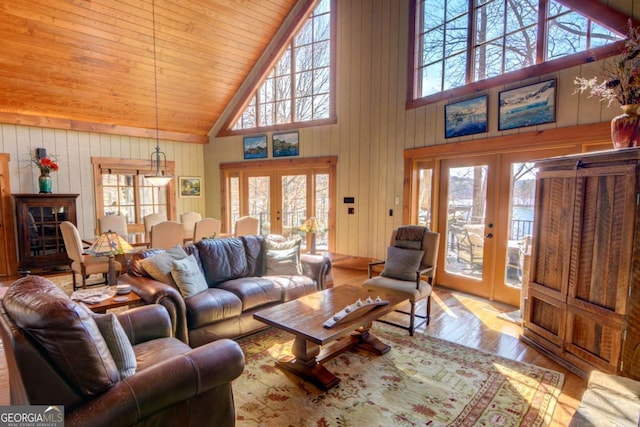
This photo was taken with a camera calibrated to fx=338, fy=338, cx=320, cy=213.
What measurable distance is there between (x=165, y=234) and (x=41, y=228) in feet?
8.80

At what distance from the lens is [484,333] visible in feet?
11.4

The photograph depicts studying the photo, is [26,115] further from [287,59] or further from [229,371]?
[229,371]

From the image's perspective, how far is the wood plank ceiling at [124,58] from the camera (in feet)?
15.7

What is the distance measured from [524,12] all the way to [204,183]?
6.98 meters

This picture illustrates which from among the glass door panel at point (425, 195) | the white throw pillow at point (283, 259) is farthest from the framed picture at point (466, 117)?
the white throw pillow at point (283, 259)

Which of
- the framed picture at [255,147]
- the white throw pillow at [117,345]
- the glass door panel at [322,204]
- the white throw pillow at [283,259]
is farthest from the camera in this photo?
the framed picture at [255,147]

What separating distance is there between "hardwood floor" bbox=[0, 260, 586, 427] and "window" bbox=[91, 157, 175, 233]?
4.30m

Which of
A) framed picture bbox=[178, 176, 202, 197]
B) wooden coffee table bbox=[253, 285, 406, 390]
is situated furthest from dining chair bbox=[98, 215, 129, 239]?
wooden coffee table bbox=[253, 285, 406, 390]

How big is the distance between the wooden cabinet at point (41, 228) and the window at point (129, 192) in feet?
2.99

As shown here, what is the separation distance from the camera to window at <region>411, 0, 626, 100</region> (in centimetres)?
361

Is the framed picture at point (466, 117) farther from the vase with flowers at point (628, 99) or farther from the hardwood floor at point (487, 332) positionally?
the hardwood floor at point (487, 332)

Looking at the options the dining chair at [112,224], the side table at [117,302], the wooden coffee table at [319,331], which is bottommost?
the wooden coffee table at [319,331]

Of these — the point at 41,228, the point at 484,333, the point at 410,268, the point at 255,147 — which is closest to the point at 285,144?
the point at 255,147

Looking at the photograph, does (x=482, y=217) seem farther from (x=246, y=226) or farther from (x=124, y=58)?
(x=124, y=58)
